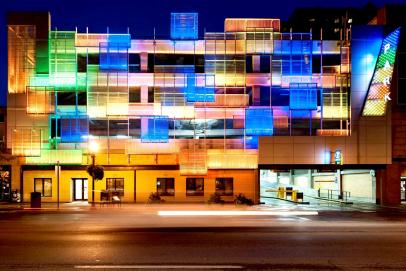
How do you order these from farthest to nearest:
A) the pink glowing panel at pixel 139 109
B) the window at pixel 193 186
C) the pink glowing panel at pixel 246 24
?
the window at pixel 193 186 < the pink glowing panel at pixel 246 24 < the pink glowing panel at pixel 139 109

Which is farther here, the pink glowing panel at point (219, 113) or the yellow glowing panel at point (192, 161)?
the pink glowing panel at point (219, 113)

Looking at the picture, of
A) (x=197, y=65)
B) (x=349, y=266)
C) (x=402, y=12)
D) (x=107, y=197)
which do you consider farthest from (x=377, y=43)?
(x=349, y=266)

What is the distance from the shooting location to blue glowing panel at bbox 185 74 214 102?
4372cm

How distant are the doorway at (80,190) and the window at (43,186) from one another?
205 centimetres

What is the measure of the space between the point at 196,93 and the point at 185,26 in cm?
570

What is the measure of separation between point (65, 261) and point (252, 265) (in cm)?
457

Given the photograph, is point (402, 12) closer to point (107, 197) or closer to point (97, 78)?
point (97, 78)

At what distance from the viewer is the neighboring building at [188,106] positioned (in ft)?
143

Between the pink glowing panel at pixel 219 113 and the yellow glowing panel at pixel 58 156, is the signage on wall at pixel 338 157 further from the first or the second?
the yellow glowing panel at pixel 58 156

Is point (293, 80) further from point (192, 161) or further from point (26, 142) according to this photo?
point (26, 142)

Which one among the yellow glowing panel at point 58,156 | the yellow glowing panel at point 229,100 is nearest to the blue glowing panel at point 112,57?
the yellow glowing panel at point 229,100

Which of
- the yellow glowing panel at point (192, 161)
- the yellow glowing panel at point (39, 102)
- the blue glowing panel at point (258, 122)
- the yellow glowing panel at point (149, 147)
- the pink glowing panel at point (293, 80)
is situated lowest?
the yellow glowing panel at point (192, 161)

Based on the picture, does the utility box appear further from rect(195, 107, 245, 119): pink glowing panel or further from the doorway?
rect(195, 107, 245, 119): pink glowing panel

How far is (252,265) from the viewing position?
12789 mm
